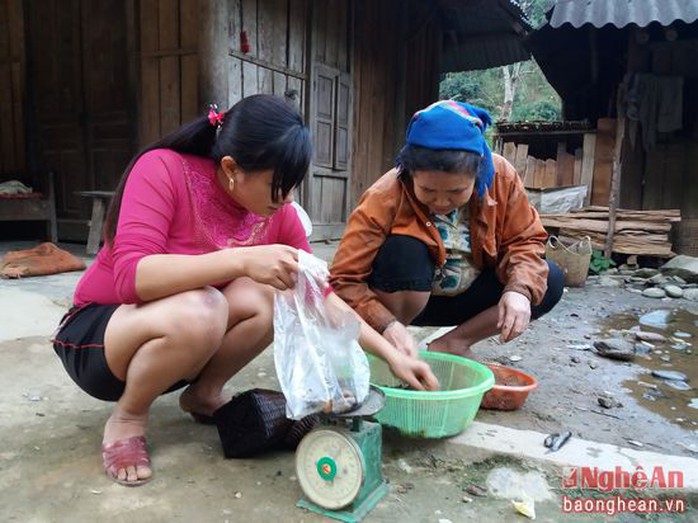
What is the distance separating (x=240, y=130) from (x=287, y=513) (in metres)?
0.94

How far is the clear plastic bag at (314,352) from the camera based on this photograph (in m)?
1.39

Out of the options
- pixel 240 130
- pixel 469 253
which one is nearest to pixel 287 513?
pixel 240 130

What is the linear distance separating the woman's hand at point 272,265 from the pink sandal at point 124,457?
0.58m

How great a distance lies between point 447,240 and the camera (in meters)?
2.18

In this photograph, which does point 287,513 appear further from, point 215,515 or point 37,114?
point 37,114

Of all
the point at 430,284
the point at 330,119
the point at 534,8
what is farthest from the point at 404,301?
the point at 534,8

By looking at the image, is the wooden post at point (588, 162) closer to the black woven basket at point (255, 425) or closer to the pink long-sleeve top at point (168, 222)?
the pink long-sleeve top at point (168, 222)

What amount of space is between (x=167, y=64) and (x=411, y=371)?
433 cm

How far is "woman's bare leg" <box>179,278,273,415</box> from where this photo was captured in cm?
172

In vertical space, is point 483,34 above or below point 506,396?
above

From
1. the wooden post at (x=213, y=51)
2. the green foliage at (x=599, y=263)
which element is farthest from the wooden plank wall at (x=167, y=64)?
the green foliage at (x=599, y=263)

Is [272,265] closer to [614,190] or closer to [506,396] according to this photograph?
[506,396]

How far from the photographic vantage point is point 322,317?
1.51m

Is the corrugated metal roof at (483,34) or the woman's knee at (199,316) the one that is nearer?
the woman's knee at (199,316)
